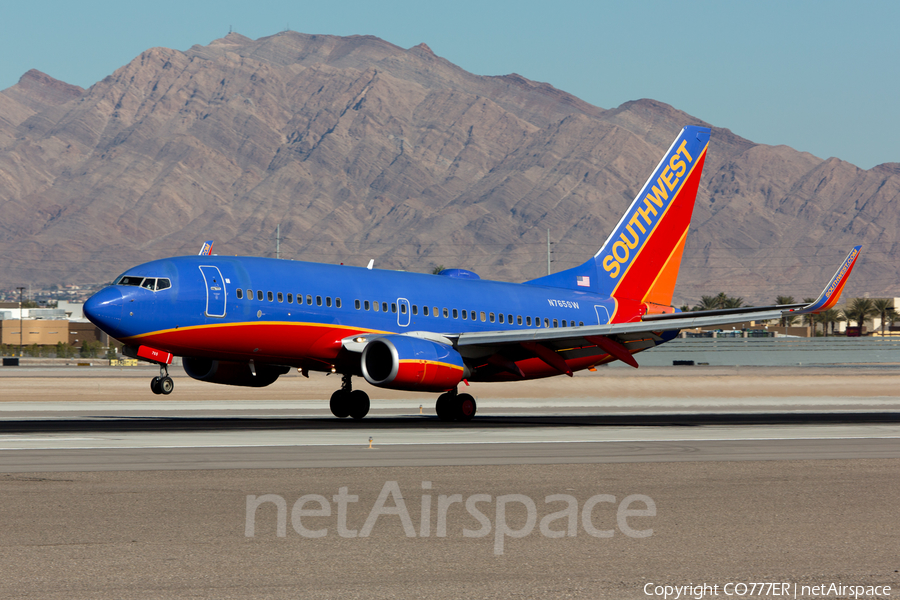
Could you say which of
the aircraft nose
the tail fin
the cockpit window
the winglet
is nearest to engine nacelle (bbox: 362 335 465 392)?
the cockpit window

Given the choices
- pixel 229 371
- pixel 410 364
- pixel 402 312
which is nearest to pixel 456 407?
pixel 402 312

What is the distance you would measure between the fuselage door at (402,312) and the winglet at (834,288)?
1237cm

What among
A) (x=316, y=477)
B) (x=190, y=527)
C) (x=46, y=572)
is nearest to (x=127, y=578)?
(x=46, y=572)

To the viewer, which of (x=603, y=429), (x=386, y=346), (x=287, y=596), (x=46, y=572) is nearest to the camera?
(x=287, y=596)

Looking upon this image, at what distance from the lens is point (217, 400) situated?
5041 centimetres

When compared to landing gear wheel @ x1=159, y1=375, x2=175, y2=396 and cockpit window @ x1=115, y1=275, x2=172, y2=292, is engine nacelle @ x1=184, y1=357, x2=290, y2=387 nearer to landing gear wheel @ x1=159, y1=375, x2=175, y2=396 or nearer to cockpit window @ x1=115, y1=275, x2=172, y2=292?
cockpit window @ x1=115, y1=275, x2=172, y2=292

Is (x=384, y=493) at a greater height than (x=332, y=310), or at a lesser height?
lesser

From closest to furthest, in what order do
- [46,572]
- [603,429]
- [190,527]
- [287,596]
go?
[287,596] → [46,572] → [190,527] → [603,429]

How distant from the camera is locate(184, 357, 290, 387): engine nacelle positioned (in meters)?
35.4

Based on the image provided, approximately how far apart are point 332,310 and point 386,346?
254 centimetres

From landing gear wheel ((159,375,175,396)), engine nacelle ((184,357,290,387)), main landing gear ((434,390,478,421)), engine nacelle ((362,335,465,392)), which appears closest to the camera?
landing gear wheel ((159,375,175,396))

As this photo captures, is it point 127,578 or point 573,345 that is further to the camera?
point 573,345

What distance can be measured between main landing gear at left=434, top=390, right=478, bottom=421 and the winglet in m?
10.7

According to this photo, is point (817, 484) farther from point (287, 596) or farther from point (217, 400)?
point (217, 400)
